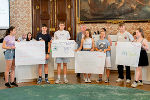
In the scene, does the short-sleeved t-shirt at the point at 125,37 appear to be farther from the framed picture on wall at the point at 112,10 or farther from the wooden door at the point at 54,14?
the wooden door at the point at 54,14

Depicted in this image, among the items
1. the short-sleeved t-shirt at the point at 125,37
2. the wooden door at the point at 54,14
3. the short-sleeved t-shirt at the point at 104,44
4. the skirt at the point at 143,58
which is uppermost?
the wooden door at the point at 54,14

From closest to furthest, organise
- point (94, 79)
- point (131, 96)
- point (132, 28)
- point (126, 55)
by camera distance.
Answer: point (131, 96) < point (126, 55) < point (94, 79) < point (132, 28)

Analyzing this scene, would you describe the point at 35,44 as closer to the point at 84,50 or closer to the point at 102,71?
the point at 84,50

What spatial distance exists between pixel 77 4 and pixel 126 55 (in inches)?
183

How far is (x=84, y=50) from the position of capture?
5953 mm

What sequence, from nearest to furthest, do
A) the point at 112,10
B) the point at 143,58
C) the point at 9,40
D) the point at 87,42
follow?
the point at 9,40
the point at 143,58
the point at 87,42
the point at 112,10

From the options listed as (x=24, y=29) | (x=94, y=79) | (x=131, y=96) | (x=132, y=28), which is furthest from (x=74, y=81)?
(x=24, y=29)

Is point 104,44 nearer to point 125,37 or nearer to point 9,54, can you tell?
point 125,37

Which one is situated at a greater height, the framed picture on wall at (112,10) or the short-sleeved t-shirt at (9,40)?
the framed picture on wall at (112,10)

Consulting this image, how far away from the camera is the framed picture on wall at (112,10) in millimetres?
8750

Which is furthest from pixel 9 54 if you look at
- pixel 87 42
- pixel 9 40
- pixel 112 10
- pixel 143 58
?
pixel 112 10

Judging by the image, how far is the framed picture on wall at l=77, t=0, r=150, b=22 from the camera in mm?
8750

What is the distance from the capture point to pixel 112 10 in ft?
30.1

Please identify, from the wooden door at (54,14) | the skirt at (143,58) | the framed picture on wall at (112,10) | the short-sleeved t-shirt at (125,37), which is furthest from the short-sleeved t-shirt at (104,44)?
the wooden door at (54,14)
